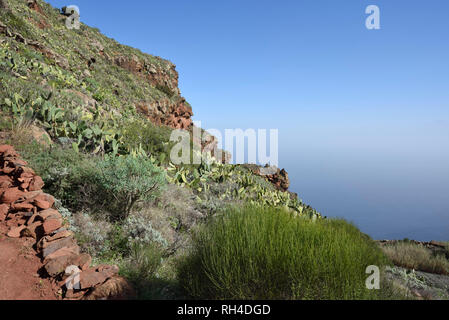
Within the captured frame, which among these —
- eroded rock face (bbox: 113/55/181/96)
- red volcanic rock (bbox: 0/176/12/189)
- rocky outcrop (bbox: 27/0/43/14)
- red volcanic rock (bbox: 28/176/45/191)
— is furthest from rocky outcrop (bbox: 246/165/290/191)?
red volcanic rock (bbox: 0/176/12/189)

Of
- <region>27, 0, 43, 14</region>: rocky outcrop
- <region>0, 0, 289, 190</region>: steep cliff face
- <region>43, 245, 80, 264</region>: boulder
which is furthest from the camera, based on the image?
<region>27, 0, 43, 14</region>: rocky outcrop

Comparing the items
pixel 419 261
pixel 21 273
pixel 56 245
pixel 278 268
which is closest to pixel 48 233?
pixel 56 245

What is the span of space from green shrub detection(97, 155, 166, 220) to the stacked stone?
41.3 inches

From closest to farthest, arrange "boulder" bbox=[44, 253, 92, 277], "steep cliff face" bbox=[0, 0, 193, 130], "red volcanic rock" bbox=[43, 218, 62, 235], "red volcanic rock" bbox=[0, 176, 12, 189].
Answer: "boulder" bbox=[44, 253, 92, 277] < "red volcanic rock" bbox=[43, 218, 62, 235] < "red volcanic rock" bbox=[0, 176, 12, 189] < "steep cliff face" bbox=[0, 0, 193, 130]

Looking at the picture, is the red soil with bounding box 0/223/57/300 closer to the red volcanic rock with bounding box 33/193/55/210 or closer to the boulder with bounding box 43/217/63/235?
the boulder with bounding box 43/217/63/235

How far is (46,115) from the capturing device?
7281 millimetres

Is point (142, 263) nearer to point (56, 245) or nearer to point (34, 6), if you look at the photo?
point (56, 245)

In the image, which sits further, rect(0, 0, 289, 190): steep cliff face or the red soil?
rect(0, 0, 289, 190): steep cliff face

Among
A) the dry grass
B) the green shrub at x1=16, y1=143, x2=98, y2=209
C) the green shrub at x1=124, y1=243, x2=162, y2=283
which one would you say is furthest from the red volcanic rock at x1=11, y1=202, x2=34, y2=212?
the dry grass

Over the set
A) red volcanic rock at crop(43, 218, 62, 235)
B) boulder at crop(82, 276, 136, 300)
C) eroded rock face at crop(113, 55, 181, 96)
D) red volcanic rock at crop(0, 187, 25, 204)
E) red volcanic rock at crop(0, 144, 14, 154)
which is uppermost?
eroded rock face at crop(113, 55, 181, 96)

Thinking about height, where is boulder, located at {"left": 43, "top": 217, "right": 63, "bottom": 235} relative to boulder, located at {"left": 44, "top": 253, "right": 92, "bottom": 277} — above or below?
above

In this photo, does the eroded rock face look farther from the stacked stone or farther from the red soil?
the red soil

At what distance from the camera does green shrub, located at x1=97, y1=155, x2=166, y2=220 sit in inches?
194

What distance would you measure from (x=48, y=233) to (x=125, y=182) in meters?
1.62
